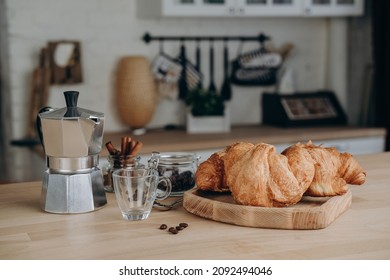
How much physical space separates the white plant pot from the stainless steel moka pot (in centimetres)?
253

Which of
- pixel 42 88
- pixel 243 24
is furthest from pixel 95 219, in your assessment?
pixel 243 24

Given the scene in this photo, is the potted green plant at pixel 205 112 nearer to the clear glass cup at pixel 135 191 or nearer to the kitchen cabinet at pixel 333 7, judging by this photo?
the kitchen cabinet at pixel 333 7

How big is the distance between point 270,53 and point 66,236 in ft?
11.3

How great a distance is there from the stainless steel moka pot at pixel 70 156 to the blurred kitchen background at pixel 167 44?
2170mm

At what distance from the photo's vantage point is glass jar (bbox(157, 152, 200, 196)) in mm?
1890

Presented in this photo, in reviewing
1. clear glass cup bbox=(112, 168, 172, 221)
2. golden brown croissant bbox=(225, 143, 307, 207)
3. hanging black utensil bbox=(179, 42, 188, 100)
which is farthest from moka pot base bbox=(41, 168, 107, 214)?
hanging black utensil bbox=(179, 42, 188, 100)

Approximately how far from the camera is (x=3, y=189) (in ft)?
6.73

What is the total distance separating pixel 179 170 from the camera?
190cm

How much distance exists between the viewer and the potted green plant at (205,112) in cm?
424

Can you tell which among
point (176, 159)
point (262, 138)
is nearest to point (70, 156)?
point (176, 159)

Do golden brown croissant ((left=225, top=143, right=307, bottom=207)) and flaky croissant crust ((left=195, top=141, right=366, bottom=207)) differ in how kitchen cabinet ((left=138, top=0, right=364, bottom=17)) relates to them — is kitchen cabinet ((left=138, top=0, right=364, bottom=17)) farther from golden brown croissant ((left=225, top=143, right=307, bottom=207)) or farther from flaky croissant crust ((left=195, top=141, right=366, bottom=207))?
golden brown croissant ((left=225, top=143, right=307, bottom=207))

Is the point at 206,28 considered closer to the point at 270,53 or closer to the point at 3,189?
the point at 270,53

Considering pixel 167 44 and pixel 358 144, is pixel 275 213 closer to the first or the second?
pixel 358 144

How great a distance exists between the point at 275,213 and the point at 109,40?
2.98 meters
